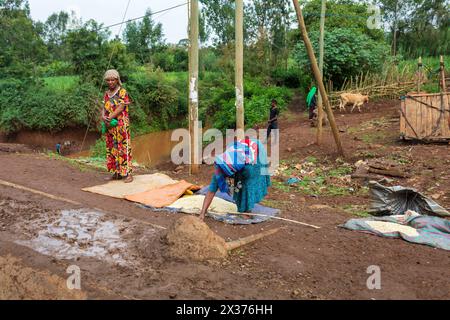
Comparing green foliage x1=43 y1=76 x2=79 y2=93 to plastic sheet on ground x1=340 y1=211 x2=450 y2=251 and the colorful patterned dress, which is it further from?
plastic sheet on ground x1=340 y1=211 x2=450 y2=251

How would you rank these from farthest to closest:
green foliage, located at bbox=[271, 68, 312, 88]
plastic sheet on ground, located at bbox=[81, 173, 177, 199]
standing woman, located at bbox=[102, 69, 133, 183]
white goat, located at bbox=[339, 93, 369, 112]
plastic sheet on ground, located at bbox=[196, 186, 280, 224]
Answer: green foliage, located at bbox=[271, 68, 312, 88]
white goat, located at bbox=[339, 93, 369, 112]
standing woman, located at bbox=[102, 69, 133, 183]
plastic sheet on ground, located at bbox=[81, 173, 177, 199]
plastic sheet on ground, located at bbox=[196, 186, 280, 224]

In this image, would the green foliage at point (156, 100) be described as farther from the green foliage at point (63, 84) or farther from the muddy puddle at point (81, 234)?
the muddy puddle at point (81, 234)

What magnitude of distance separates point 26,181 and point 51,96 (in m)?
14.8

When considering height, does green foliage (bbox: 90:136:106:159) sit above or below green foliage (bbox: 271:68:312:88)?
below

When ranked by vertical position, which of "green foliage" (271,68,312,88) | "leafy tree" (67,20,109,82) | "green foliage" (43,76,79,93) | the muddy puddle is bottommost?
the muddy puddle

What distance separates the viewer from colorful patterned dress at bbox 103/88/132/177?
6.64 meters

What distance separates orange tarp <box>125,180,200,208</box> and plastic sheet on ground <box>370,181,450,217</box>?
8.44ft

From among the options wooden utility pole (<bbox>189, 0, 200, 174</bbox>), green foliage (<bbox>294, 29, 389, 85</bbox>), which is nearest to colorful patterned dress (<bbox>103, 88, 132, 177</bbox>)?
wooden utility pole (<bbox>189, 0, 200, 174</bbox>)

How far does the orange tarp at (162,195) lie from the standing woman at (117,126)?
2.57 feet

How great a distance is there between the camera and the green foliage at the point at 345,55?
1847cm

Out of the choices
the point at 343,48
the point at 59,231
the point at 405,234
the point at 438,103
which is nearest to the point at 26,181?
the point at 59,231

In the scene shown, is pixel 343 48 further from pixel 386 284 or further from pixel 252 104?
pixel 386 284

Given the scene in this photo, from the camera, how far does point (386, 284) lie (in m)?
3.54
